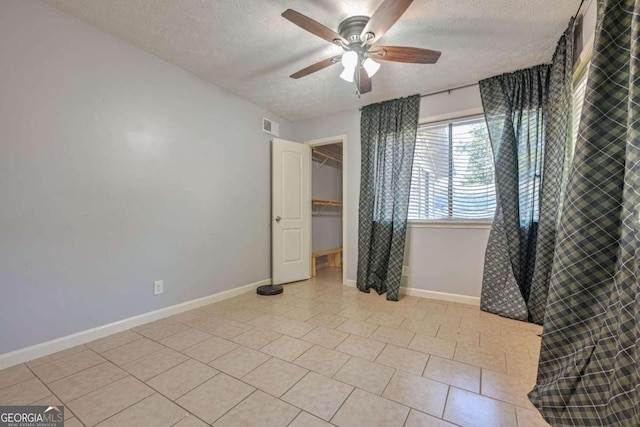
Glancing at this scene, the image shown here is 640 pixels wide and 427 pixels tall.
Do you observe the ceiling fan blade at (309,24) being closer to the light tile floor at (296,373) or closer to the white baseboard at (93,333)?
the light tile floor at (296,373)

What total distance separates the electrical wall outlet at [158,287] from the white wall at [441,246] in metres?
2.23

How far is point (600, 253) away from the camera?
3.89 feet

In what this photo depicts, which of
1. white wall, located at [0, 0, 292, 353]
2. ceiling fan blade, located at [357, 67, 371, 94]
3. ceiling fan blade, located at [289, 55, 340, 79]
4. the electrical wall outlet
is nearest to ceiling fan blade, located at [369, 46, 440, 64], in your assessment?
ceiling fan blade, located at [357, 67, 371, 94]

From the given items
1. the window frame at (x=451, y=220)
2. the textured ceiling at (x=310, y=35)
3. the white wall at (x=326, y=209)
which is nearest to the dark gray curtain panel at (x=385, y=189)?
the window frame at (x=451, y=220)

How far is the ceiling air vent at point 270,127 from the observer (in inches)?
142

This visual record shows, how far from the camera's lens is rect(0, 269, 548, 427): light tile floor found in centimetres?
130

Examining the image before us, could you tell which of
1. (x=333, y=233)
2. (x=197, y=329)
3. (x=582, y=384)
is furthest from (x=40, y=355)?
(x=333, y=233)

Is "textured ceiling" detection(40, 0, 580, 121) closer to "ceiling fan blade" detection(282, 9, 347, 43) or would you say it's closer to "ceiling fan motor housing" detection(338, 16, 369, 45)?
"ceiling fan motor housing" detection(338, 16, 369, 45)

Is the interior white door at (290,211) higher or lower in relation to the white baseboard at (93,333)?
higher

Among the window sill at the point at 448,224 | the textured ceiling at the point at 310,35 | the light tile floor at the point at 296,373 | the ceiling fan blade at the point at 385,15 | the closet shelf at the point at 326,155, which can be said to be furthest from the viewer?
the closet shelf at the point at 326,155

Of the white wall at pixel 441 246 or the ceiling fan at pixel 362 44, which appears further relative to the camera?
the white wall at pixel 441 246

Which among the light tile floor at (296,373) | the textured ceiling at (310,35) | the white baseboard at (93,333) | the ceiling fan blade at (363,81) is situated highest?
the textured ceiling at (310,35)

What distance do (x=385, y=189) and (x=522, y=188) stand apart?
4.40ft

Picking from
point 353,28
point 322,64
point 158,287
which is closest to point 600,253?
point 353,28
